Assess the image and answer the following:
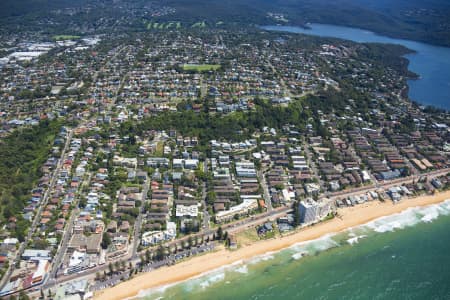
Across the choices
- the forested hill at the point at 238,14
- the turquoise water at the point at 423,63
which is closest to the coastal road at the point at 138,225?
the turquoise water at the point at 423,63

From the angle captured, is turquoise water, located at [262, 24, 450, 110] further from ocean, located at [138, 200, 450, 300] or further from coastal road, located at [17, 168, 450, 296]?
ocean, located at [138, 200, 450, 300]

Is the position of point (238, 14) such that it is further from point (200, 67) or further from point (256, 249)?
point (256, 249)

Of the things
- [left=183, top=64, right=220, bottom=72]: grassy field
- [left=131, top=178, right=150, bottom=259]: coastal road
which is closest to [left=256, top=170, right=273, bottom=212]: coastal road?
[left=131, top=178, right=150, bottom=259]: coastal road

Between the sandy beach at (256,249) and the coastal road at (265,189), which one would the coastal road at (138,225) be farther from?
the coastal road at (265,189)

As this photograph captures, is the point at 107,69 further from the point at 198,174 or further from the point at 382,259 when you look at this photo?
the point at 382,259

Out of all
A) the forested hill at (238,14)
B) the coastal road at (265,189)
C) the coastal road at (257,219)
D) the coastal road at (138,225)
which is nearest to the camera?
the coastal road at (257,219)

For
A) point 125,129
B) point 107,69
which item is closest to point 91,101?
point 125,129

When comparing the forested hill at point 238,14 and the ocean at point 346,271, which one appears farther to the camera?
the forested hill at point 238,14
